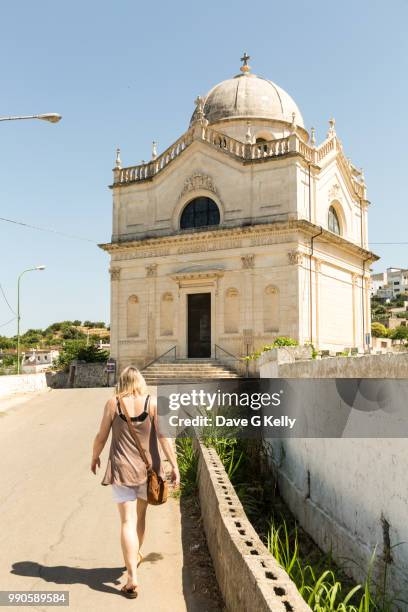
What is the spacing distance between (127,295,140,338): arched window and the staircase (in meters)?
3.42

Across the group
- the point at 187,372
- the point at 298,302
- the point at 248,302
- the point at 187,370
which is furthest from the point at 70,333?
the point at 298,302

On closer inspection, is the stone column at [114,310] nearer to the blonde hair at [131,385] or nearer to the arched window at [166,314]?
the arched window at [166,314]

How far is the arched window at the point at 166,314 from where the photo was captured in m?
29.9

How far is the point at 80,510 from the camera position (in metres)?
7.93

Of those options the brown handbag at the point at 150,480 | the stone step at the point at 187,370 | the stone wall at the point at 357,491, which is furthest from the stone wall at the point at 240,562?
the stone step at the point at 187,370

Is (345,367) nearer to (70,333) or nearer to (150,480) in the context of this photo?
(150,480)

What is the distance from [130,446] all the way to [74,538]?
194cm

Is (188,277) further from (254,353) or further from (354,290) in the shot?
(354,290)

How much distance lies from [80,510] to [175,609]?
3265mm

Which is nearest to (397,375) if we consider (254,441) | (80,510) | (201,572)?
(201,572)

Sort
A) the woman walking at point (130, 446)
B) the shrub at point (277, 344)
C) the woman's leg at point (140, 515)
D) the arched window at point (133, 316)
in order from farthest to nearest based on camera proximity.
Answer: the arched window at point (133, 316) → the shrub at point (277, 344) → the woman's leg at point (140, 515) → the woman walking at point (130, 446)

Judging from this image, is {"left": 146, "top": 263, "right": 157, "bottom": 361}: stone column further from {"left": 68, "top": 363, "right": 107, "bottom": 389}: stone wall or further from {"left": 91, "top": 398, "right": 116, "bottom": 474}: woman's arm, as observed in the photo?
{"left": 91, "top": 398, "right": 116, "bottom": 474}: woman's arm

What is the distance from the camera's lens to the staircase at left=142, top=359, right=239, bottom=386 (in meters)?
26.2

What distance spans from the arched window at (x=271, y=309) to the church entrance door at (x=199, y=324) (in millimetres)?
3081
